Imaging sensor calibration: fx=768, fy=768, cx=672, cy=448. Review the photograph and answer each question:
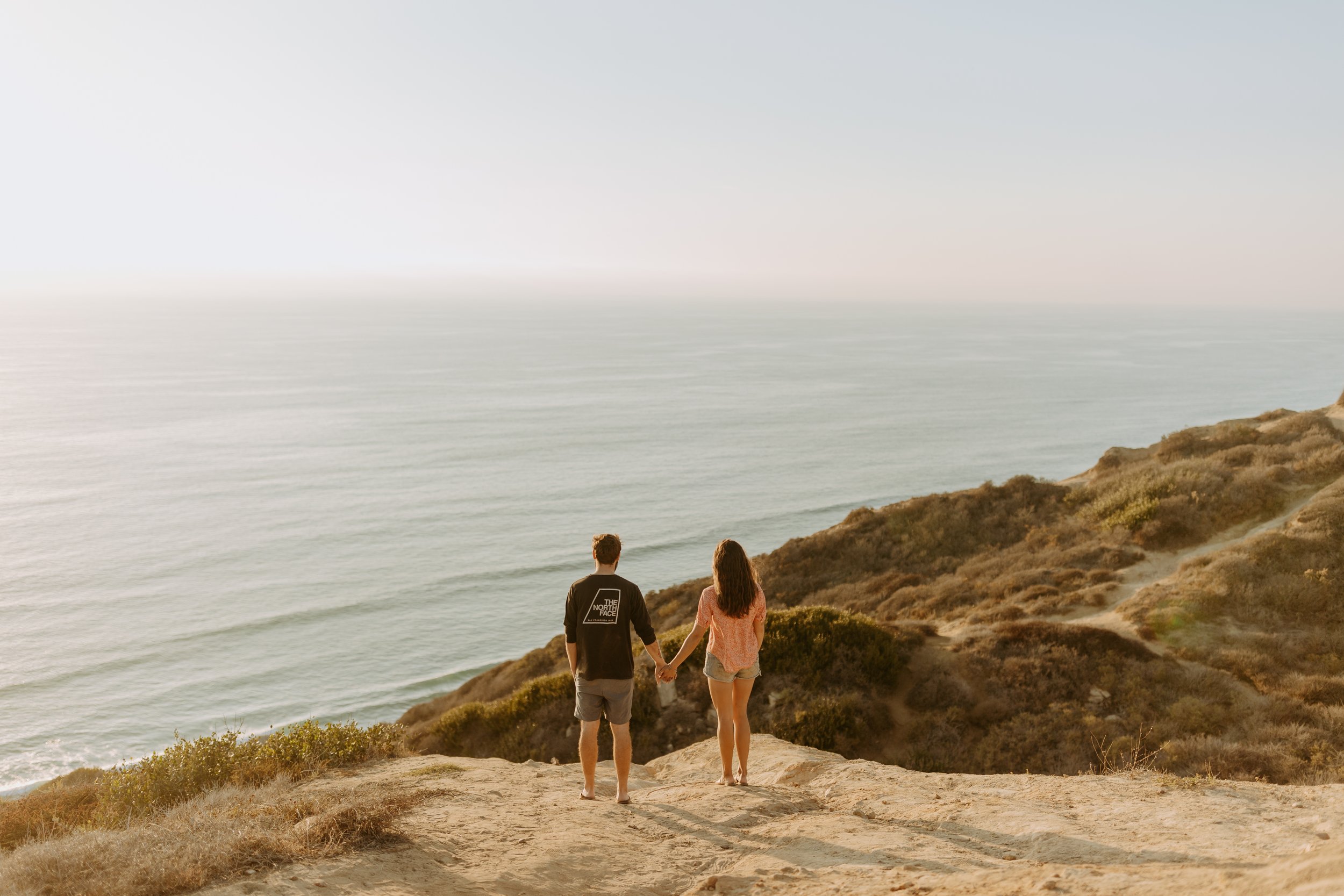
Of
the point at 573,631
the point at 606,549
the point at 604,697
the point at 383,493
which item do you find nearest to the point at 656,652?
the point at 604,697

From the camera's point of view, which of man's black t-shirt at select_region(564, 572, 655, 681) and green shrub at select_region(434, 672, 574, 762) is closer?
man's black t-shirt at select_region(564, 572, 655, 681)

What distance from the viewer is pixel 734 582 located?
24.6 ft

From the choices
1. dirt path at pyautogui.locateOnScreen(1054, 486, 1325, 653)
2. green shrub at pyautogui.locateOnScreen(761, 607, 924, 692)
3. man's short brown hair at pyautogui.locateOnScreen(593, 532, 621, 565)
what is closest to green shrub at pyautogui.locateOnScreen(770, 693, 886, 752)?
green shrub at pyautogui.locateOnScreen(761, 607, 924, 692)

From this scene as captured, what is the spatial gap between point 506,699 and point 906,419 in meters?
81.9

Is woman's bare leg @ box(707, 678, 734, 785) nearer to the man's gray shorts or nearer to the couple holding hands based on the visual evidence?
the couple holding hands

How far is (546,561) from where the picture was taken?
44.4m

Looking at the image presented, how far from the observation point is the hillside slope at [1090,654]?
458 inches

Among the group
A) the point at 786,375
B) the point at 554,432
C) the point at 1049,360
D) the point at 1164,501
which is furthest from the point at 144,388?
the point at 1049,360

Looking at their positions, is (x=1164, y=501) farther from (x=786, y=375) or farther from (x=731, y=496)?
(x=786, y=375)

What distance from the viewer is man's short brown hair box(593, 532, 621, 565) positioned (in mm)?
6945

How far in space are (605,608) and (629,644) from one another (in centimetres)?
45

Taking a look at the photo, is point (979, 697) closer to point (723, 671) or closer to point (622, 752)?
point (723, 671)

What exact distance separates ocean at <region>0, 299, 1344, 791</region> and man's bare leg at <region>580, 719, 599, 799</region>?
24.3m

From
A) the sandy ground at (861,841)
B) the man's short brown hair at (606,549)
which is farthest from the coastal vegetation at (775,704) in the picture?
the man's short brown hair at (606,549)
